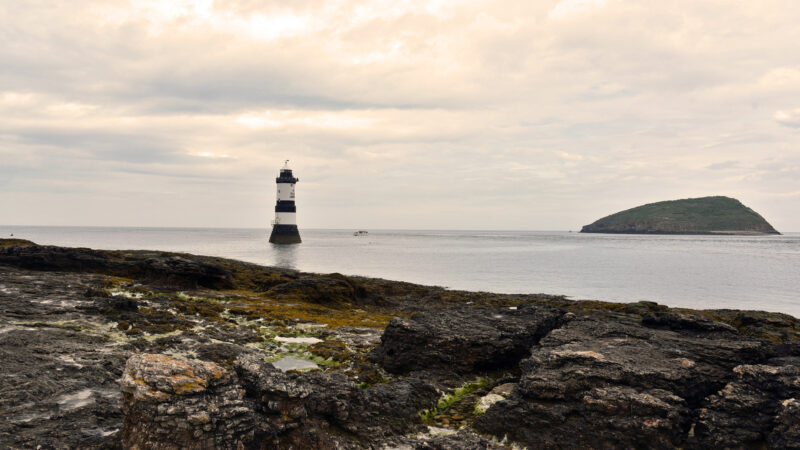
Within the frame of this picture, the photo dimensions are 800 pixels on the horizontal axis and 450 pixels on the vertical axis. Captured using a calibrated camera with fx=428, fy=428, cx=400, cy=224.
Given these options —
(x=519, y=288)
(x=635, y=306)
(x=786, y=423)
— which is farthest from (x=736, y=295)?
(x=786, y=423)

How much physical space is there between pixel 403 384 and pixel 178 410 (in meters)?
5.56

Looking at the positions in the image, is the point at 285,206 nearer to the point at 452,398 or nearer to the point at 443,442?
the point at 452,398

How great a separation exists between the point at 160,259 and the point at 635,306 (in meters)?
34.6

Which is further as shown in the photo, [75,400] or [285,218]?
[285,218]

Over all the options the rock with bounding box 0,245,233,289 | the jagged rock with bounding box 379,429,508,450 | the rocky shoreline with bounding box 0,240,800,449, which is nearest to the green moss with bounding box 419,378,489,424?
the rocky shoreline with bounding box 0,240,800,449

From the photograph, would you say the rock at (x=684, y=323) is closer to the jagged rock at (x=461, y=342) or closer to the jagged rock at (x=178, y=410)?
the jagged rock at (x=461, y=342)

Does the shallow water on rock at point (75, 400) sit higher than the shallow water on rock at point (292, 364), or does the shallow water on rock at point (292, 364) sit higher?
the shallow water on rock at point (75, 400)

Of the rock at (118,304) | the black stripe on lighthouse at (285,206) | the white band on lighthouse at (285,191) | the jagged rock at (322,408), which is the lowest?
Result: the jagged rock at (322,408)

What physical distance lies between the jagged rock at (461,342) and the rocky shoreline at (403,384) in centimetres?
5

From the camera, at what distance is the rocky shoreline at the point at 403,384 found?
24.8 ft

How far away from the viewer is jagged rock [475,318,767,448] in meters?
8.66

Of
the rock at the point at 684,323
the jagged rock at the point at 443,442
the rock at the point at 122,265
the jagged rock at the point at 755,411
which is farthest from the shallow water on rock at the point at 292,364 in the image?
the rock at the point at 122,265

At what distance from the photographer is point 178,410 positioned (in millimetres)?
7035

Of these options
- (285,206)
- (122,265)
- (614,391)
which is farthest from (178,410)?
→ (285,206)
